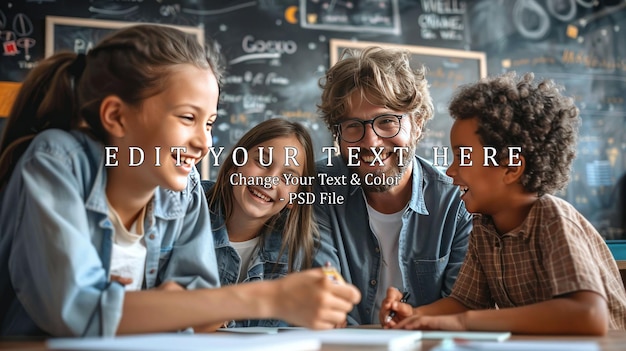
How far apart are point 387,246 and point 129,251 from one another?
990 mm

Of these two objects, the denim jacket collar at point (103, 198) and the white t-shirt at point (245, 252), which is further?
the white t-shirt at point (245, 252)

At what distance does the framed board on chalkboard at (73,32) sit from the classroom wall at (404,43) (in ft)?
0.04

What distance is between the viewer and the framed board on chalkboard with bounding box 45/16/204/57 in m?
3.77

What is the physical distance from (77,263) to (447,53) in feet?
12.6

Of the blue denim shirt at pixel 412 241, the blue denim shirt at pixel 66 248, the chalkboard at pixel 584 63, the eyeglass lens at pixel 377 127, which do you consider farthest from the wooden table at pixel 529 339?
the chalkboard at pixel 584 63

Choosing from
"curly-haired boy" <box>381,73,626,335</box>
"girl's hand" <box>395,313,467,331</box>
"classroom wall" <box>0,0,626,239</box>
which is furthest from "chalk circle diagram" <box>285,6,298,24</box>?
"girl's hand" <box>395,313,467,331</box>

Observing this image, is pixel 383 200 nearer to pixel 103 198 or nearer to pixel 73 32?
pixel 103 198

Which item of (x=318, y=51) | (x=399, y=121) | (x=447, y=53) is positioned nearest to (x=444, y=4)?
(x=447, y=53)

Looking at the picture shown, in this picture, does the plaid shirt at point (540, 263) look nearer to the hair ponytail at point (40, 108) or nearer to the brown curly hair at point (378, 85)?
the brown curly hair at point (378, 85)

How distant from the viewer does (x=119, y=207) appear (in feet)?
4.75

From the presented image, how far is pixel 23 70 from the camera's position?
3.73 meters

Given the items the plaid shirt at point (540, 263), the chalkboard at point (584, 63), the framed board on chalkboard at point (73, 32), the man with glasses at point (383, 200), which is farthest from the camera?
the chalkboard at point (584, 63)

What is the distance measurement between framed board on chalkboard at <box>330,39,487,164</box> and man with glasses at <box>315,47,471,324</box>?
219 cm

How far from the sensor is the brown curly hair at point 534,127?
1.56 m
